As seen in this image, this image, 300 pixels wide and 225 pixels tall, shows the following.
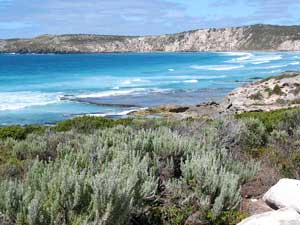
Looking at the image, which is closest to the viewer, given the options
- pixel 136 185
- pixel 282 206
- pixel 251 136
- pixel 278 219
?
pixel 278 219

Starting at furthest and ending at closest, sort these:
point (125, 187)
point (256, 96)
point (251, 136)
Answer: point (256, 96)
point (251, 136)
point (125, 187)

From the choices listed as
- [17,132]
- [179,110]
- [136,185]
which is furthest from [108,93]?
[136,185]

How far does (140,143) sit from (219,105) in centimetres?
3035

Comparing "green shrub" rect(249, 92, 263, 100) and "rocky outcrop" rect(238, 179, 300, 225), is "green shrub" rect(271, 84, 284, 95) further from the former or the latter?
"rocky outcrop" rect(238, 179, 300, 225)

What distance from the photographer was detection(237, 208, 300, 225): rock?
437 cm

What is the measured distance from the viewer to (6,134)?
48.0ft

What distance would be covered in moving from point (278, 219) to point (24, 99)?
4545cm

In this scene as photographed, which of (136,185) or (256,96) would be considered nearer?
(136,185)

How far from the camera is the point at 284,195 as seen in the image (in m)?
5.46

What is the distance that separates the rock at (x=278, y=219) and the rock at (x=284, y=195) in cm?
65

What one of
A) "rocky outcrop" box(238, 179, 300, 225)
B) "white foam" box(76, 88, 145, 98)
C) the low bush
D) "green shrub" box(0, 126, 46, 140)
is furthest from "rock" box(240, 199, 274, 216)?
"white foam" box(76, 88, 145, 98)

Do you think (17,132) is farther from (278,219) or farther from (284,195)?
(278,219)

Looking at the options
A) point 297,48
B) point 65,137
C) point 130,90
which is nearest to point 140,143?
point 65,137

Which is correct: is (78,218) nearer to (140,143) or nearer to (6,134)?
(140,143)
